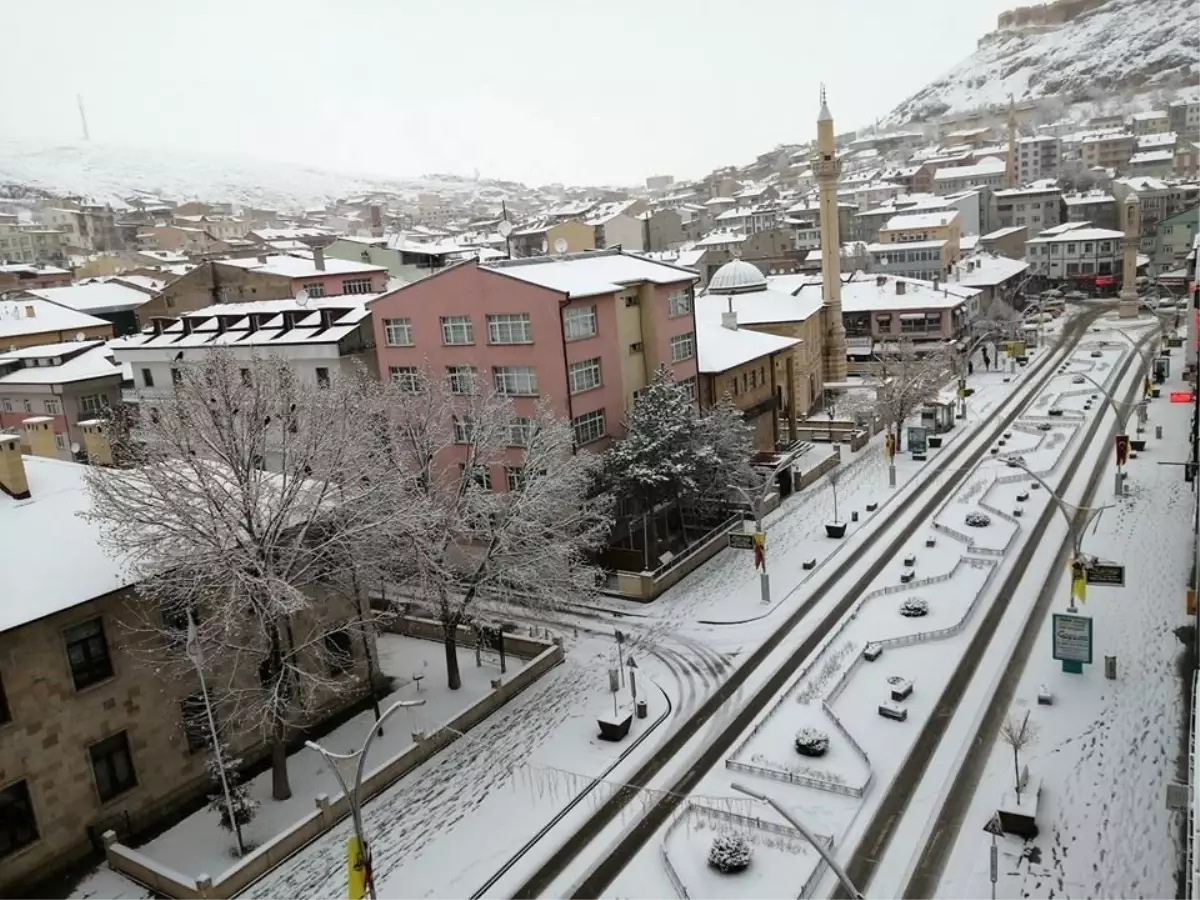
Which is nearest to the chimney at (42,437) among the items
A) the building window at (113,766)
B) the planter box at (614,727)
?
the building window at (113,766)

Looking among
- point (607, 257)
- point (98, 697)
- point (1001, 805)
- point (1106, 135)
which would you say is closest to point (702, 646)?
point (1001, 805)

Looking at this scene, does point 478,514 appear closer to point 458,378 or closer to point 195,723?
point 195,723

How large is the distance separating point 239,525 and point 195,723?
20.5 feet

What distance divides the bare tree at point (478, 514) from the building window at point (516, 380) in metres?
3.78

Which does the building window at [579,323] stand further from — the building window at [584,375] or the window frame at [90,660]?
the window frame at [90,660]

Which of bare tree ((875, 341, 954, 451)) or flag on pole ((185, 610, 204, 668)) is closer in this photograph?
flag on pole ((185, 610, 204, 668))

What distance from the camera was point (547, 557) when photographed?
99.1 feet

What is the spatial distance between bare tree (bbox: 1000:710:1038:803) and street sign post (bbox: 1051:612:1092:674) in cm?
276

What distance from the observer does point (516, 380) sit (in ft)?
131

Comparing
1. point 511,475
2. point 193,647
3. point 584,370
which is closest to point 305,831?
point 193,647

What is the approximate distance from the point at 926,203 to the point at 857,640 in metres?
121

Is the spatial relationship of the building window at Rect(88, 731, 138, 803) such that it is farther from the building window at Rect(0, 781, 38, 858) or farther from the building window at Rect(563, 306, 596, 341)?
the building window at Rect(563, 306, 596, 341)

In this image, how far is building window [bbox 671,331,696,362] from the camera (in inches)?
1763

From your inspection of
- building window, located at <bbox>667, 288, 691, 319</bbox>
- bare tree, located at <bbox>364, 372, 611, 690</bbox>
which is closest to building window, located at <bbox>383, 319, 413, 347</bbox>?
bare tree, located at <bbox>364, 372, 611, 690</bbox>
